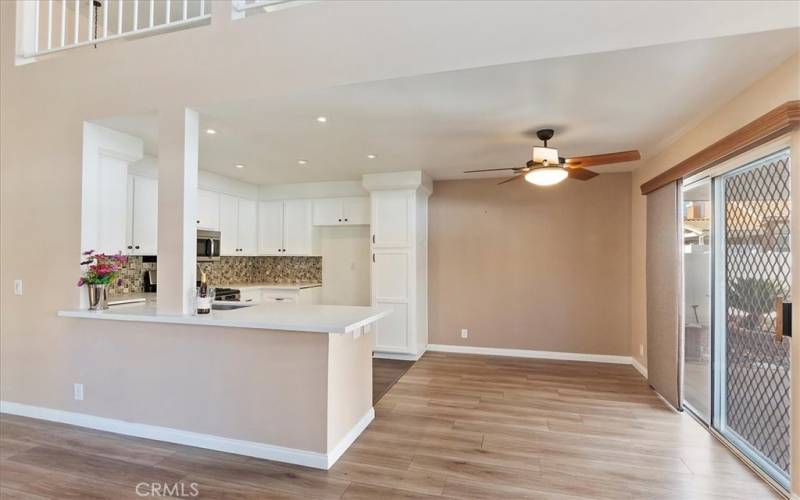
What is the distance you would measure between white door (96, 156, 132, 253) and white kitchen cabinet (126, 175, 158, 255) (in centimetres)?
78

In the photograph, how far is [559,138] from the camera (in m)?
3.54

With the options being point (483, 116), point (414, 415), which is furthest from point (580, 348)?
point (483, 116)

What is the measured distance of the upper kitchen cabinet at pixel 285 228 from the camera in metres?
5.86

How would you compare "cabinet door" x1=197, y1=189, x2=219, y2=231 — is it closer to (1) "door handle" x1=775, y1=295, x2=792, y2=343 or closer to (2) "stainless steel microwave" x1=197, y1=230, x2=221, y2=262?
(2) "stainless steel microwave" x1=197, y1=230, x2=221, y2=262

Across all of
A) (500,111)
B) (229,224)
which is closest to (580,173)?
(500,111)

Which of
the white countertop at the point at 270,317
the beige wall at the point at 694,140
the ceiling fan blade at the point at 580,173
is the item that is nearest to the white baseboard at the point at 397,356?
the white countertop at the point at 270,317

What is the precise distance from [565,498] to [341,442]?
142cm

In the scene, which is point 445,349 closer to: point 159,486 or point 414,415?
point 414,415

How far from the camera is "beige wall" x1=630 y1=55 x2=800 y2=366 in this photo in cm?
215

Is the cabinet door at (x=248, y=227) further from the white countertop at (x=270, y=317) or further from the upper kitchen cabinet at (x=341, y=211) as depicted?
the white countertop at (x=270, y=317)

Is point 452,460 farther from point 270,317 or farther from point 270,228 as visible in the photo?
point 270,228

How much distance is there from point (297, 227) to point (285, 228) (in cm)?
20

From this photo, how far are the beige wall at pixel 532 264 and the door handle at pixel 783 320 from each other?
2.81 m

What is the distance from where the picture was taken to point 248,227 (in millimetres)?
5824
